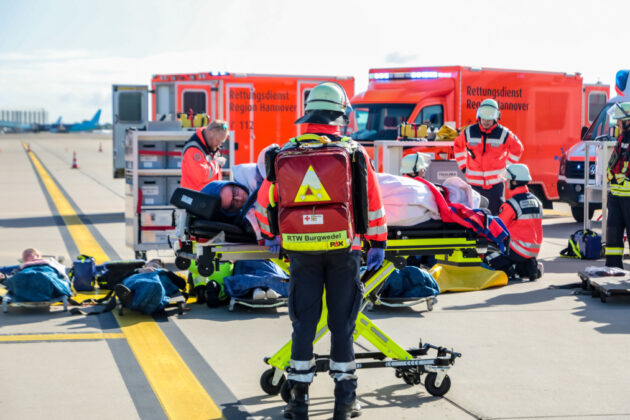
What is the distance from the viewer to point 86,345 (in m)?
7.29

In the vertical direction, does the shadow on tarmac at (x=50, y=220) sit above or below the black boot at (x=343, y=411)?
above

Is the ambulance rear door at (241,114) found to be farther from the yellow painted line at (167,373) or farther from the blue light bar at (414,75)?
the yellow painted line at (167,373)

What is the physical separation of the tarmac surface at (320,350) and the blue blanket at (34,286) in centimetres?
17

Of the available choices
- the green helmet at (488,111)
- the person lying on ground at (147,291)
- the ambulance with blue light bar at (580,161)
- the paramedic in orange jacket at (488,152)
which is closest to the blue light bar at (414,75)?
the ambulance with blue light bar at (580,161)

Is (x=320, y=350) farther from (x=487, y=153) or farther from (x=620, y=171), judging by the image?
(x=487, y=153)

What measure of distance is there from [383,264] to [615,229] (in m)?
5.32

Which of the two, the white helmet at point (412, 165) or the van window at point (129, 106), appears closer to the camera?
the white helmet at point (412, 165)

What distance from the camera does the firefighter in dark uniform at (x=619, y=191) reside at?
1042 cm

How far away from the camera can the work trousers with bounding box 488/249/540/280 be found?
416 inches

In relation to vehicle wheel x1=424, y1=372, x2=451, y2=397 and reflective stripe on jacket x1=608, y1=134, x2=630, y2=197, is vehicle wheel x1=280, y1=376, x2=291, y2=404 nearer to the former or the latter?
vehicle wheel x1=424, y1=372, x2=451, y2=397

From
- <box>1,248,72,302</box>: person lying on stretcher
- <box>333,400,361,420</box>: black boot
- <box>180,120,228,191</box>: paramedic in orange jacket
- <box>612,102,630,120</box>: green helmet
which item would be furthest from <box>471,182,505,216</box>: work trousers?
<box>333,400,361,420</box>: black boot

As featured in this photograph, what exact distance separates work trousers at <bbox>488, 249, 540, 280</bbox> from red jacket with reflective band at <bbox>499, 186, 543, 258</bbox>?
71 millimetres

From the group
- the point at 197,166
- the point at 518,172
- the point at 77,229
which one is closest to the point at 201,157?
the point at 197,166

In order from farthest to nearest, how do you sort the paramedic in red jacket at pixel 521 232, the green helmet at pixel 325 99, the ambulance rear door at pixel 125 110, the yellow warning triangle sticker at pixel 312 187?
1. the ambulance rear door at pixel 125 110
2. the paramedic in red jacket at pixel 521 232
3. the green helmet at pixel 325 99
4. the yellow warning triangle sticker at pixel 312 187
